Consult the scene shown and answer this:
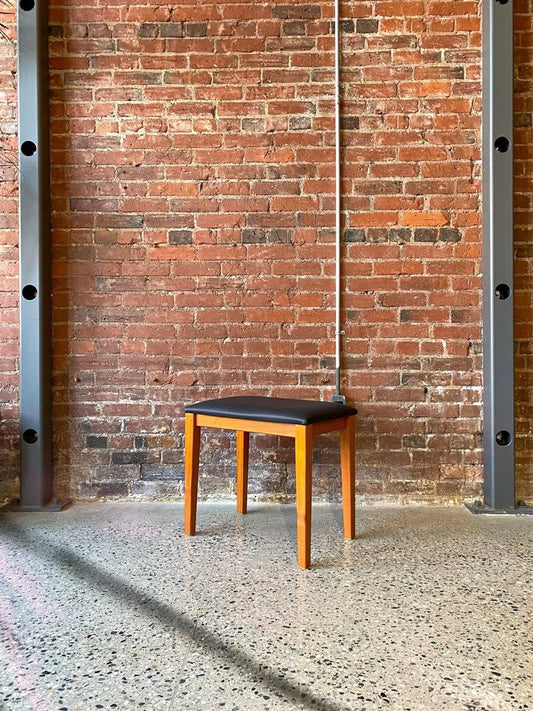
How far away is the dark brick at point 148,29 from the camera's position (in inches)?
100

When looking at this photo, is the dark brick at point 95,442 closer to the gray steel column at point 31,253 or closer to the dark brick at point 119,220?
the gray steel column at point 31,253

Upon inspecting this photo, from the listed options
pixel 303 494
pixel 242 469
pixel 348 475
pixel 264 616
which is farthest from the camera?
pixel 242 469

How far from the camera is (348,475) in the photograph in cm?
213

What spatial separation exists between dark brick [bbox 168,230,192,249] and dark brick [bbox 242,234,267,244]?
26 centimetres

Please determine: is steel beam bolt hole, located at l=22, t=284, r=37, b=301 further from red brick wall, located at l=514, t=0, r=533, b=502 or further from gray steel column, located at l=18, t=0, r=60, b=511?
red brick wall, located at l=514, t=0, r=533, b=502

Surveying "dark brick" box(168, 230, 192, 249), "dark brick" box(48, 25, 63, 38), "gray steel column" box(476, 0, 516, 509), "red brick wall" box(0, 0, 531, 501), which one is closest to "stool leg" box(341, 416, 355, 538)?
"red brick wall" box(0, 0, 531, 501)

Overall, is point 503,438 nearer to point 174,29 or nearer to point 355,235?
point 355,235

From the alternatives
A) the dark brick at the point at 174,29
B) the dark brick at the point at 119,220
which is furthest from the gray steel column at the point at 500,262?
the dark brick at the point at 119,220

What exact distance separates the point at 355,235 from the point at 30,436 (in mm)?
1788

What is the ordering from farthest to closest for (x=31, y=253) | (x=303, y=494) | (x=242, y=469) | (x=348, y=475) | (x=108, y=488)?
(x=108, y=488), (x=31, y=253), (x=242, y=469), (x=348, y=475), (x=303, y=494)

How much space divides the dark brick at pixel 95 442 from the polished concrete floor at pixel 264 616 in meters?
0.38

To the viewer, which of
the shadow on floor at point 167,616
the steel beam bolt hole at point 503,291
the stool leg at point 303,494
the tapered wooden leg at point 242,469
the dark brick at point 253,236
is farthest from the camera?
the dark brick at point 253,236

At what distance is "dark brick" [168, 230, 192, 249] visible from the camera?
2.58 metres

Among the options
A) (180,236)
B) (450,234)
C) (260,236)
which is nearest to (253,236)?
(260,236)
